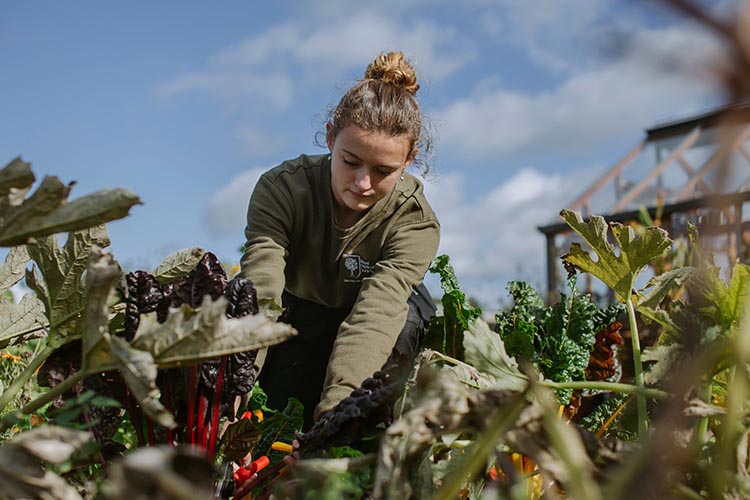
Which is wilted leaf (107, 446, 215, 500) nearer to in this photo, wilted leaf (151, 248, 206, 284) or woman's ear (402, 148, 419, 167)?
Result: wilted leaf (151, 248, 206, 284)

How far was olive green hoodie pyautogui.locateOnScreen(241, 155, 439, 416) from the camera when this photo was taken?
2.04 m

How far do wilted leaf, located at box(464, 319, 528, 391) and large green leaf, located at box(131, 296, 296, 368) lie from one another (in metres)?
0.31

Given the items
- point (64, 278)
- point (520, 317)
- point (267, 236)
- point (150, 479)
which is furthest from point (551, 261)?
point (150, 479)

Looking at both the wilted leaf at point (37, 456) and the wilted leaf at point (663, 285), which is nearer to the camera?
the wilted leaf at point (37, 456)

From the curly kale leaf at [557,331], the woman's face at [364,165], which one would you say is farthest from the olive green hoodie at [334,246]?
the curly kale leaf at [557,331]

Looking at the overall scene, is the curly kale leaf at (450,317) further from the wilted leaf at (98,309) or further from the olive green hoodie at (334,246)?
the wilted leaf at (98,309)

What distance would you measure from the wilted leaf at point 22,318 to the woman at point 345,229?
781mm

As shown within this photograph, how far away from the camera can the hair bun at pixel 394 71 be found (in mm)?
2725

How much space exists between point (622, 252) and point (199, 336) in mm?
710

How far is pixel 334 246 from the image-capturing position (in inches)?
104

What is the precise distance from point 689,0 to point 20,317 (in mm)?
1134

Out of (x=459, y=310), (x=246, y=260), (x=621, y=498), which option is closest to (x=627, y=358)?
(x=459, y=310)

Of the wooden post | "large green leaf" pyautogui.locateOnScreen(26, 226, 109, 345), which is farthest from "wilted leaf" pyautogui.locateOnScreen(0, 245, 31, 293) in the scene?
the wooden post

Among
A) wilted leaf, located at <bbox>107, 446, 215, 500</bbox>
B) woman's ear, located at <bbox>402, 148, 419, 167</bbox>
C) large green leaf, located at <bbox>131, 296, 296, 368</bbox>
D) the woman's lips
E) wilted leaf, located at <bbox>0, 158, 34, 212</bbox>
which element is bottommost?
wilted leaf, located at <bbox>107, 446, 215, 500</bbox>
